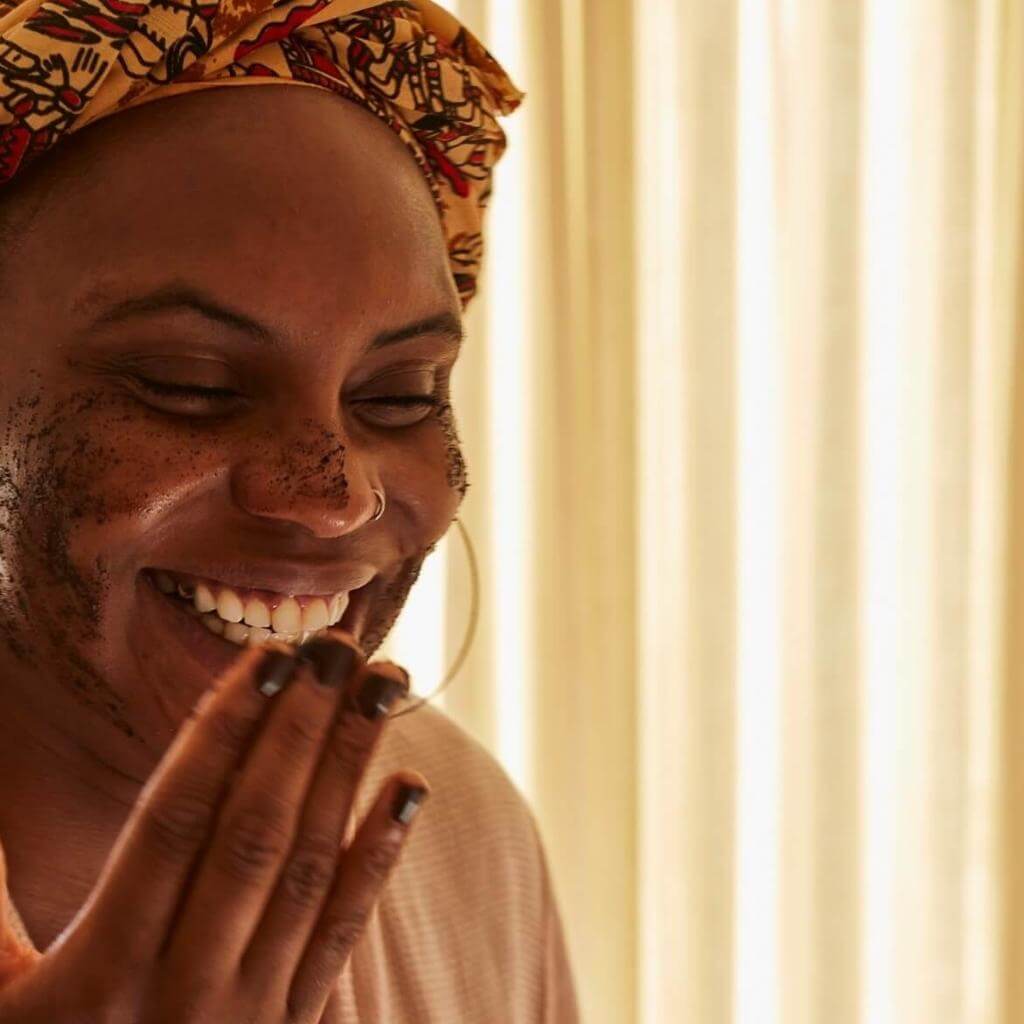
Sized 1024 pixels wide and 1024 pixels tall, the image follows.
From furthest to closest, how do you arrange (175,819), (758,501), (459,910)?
(758,501) < (459,910) < (175,819)

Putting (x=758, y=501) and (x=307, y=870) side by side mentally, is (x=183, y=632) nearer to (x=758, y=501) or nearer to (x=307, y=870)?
(x=307, y=870)

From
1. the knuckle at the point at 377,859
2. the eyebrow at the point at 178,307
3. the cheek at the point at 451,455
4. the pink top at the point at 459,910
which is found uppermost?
the eyebrow at the point at 178,307

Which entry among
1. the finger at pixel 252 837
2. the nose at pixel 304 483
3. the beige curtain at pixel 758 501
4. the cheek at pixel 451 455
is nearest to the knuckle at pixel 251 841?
the finger at pixel 252 837

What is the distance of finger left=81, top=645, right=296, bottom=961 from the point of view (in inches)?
24.6

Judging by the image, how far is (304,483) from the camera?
81 cm

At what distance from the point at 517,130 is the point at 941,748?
0.88m

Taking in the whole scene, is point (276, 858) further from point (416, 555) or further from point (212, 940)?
point (416, 555)

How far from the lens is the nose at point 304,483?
2.65 feet

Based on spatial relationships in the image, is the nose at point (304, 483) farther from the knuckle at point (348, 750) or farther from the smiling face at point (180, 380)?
the knuckle at point (348, 750)

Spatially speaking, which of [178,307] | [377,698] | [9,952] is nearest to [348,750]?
[377,698]

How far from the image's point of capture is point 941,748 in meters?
1.59

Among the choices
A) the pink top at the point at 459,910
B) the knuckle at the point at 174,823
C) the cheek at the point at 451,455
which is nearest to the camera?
the knuckle at the point at 174,823

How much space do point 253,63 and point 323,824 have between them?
477 millimetres

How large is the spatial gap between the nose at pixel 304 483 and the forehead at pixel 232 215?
0.07 m
